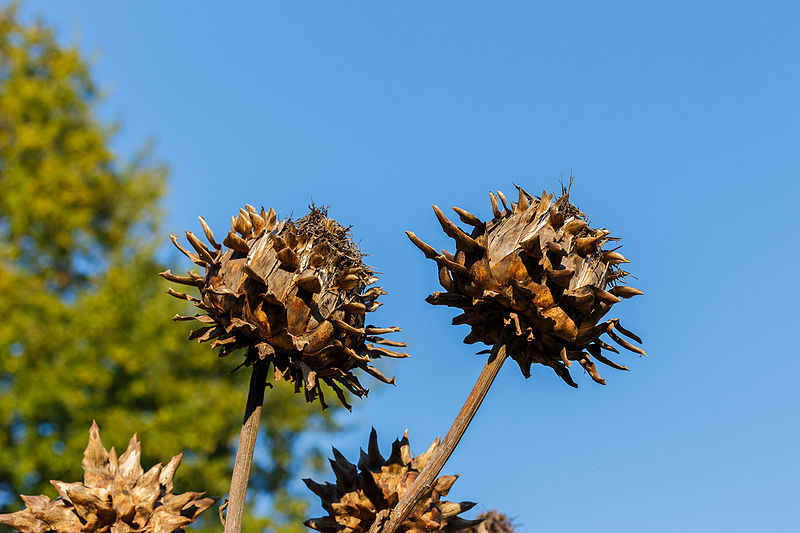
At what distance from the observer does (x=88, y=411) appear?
23.6 meters

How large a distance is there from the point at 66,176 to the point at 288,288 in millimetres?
Answer: 25987

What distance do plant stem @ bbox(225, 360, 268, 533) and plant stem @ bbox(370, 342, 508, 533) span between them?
2.73ft

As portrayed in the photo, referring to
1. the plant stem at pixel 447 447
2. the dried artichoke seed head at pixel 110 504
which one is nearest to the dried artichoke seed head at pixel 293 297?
the plant stem at pixel 447 447

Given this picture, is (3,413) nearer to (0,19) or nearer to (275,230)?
(0,19)

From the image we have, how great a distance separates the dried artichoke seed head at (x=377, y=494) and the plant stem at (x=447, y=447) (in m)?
0.40

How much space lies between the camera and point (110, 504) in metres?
5.58

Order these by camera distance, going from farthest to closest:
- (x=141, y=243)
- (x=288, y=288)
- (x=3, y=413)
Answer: (x=141, y=243) < (x=3, y=413) < (x=288, y=288)

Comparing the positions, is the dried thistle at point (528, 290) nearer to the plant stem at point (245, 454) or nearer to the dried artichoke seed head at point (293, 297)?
the dried artichoke seed head at point (293, 297)

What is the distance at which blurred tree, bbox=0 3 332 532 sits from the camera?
23.5 meters

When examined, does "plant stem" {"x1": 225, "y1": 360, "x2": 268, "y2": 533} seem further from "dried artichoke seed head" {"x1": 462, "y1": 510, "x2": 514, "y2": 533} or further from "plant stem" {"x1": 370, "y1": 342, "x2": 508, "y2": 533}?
"dried artichoke seed head" {"x1": 462, "y1": 510, "x2": 514, "y2": 533}

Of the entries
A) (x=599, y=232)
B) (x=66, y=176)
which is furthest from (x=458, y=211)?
(x=66, y=176)

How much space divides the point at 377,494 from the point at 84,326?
2054 centimetres

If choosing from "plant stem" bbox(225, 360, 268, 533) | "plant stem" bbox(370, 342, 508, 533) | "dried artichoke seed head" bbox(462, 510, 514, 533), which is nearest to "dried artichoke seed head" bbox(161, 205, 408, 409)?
"plant stem" bbox(225, 360, 268, 533)

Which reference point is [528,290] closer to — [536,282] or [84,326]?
[536,282]
